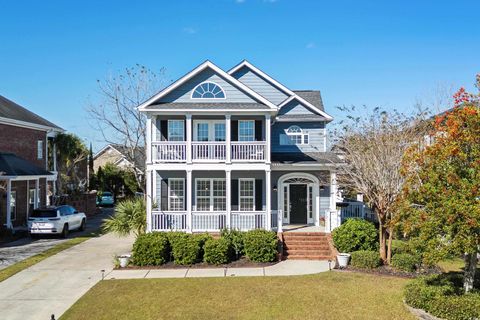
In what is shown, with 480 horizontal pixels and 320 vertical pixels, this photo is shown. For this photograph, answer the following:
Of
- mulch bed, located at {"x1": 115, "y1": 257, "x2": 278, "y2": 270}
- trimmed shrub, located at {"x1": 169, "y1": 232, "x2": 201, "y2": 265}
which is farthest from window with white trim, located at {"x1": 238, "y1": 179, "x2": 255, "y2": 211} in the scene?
trimmed shrub, located at {"x1": 169, "y1": 232, "x2": 201, "y2": 265}

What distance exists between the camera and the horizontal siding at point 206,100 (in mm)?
19516

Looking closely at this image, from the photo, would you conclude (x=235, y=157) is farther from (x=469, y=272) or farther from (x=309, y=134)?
(x=469, y=272)

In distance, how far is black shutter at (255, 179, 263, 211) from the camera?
2056cm

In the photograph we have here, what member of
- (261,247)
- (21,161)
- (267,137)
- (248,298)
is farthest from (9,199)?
(248,298)

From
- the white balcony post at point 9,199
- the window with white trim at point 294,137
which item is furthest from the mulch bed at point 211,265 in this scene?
the white balcony post at point 9,199

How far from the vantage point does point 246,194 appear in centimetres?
2084

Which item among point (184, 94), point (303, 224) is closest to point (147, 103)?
point (184, 94)

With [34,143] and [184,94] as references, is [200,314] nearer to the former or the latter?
[184,94]

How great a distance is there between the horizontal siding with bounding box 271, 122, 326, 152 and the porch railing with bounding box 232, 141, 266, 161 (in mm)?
3579

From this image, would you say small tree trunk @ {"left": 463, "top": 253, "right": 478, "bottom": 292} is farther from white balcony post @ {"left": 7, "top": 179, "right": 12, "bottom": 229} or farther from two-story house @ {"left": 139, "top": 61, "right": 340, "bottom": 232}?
white balcony post @ {"left": 7, "top": 179, "right": 12, "bottom": 229}

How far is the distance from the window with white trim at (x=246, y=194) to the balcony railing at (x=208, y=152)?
1.95m

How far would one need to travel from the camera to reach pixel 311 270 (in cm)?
1506

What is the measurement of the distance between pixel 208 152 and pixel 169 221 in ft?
11.5

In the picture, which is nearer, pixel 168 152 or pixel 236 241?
pixel 236 241
